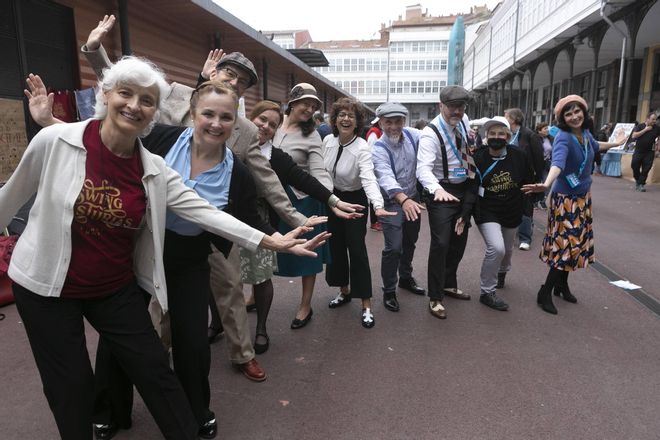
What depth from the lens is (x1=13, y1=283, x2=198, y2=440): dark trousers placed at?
6.39ft

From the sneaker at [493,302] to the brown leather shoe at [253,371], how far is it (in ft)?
7.84

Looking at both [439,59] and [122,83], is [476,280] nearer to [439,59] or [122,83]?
[122,83]

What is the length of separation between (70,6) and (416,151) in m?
4.83

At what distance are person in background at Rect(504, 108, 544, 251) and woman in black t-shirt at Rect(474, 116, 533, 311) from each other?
0.49 metres

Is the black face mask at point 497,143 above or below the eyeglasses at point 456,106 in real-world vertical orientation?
below

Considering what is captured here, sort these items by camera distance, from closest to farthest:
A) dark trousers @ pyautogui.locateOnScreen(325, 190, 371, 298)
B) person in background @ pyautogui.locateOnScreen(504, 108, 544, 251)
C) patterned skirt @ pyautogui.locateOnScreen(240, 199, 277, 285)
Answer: patterned skirt @ pyautogui.locateOnScreen(240, 199, 277, 285) → dark trousers @ pyautogui.locateOnScreen(325, 190, 371, 298) → person in background @ pyautogui.locateOnScreen(504, 108, 544, 251)

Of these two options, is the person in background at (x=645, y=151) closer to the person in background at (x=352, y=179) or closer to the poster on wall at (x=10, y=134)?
the person in background at (x=352, y=179)

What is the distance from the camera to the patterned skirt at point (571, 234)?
4359mm

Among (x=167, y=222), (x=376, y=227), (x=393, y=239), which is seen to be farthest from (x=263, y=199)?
(x=376, y=227)

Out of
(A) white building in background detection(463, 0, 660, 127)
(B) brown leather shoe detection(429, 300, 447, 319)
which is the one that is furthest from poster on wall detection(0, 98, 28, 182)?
(A) white building in background detection(463, 0, 660, 127)

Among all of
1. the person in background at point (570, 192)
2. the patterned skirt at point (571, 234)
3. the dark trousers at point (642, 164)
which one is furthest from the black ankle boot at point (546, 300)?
the dark trousers at point (642, 164)

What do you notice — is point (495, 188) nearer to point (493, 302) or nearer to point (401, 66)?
point (493, 302)

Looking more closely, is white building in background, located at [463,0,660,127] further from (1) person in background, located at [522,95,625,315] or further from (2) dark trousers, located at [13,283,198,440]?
(2) dark trousers, located at [13,283,198,440]

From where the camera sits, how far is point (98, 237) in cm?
196
